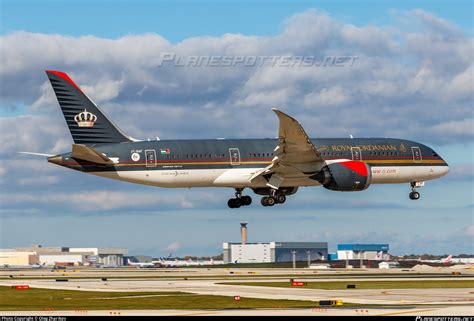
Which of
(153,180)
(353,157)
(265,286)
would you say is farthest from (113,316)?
(353,157)

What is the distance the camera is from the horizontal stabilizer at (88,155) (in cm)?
7281

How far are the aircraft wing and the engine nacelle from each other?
39.9 inches

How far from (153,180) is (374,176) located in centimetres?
2099

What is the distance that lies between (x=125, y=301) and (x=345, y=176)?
3229 centimetres

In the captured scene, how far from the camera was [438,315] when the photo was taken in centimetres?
3909

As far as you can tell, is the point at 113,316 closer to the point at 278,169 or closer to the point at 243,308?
the point at 243,308

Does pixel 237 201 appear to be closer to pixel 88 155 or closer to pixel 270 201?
pixel 270 201

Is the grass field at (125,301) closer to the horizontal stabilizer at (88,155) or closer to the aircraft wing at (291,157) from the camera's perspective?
the horizontal stabilizer at (88,155)

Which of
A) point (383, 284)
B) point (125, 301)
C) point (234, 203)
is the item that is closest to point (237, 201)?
point (234, 203)

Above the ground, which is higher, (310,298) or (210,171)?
(210,171)

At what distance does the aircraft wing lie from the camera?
7188 cm

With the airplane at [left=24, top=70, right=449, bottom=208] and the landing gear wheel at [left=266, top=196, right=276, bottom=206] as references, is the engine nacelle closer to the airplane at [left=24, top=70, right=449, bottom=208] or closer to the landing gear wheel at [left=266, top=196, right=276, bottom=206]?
the airplane at [left=24, top=70, right=449, bottom=208]

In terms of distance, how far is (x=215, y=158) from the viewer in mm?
78812

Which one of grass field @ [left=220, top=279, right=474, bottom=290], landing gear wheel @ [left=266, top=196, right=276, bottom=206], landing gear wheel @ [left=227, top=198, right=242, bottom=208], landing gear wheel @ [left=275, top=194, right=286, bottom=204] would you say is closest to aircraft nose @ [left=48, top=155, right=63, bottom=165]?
landing gear wheel @ [left=227, top=198, right=242, bottom=208]
